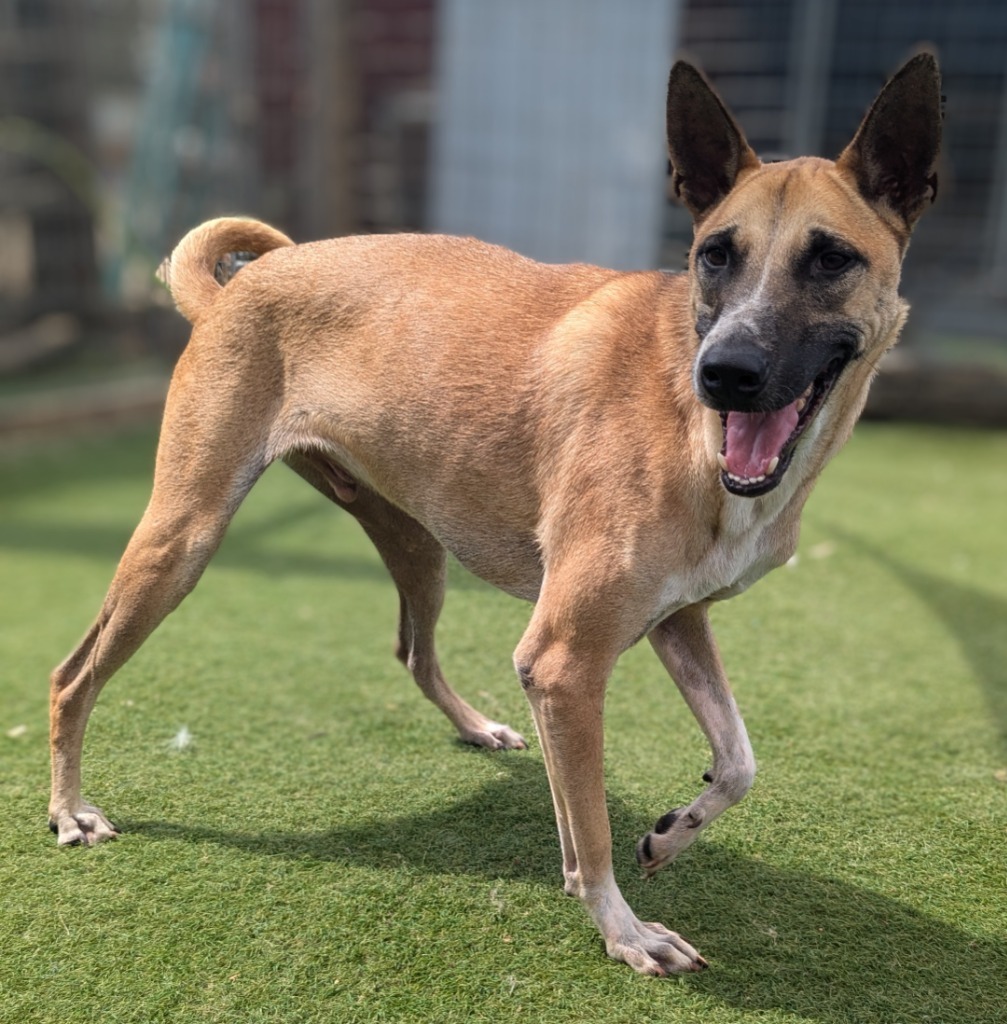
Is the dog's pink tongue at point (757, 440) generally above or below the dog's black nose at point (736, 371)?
below

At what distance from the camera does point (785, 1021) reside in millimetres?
2195

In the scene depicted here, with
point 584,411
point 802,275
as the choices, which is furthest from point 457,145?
point 802,275

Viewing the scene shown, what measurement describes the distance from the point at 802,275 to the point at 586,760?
1084mm

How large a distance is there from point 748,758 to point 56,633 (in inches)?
121

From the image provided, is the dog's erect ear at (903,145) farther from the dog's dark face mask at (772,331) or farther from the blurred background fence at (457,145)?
the blurred background fence at (457,145)

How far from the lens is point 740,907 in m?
2.54

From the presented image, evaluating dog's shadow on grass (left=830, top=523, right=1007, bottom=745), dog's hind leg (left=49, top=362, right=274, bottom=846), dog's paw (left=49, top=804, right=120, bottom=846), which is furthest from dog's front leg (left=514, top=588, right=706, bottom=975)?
dog's shadow on grass (left=830, top=523, right=1007, bottom=745)

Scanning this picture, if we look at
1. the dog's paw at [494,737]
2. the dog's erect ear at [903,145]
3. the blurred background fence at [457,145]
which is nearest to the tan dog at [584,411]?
the dog's erect ear at [903,145]

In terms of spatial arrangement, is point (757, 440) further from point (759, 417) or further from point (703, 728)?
point (703, 728)

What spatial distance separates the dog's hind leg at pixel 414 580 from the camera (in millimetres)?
3098

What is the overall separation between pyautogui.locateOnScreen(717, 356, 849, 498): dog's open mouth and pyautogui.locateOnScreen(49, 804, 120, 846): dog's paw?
71.2 inches

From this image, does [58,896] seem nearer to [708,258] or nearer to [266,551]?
[708,258]

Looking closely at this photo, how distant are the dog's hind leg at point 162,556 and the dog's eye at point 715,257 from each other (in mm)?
1186

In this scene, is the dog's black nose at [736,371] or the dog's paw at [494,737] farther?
the dog's paw at [494,737]
